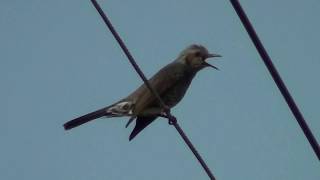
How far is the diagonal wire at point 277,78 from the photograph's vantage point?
3.84m

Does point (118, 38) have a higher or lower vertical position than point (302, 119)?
higher

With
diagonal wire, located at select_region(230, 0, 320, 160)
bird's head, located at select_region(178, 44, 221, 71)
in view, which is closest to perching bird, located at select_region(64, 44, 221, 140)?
bird's head, located at select_region(178, 44, 221, 71)

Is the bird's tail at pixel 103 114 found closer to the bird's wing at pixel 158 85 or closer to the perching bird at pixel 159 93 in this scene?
the perching bird at pixel 159 93

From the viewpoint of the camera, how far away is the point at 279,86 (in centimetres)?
387

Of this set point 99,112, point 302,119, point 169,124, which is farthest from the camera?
point 99,112

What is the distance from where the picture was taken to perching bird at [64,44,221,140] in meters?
8.78

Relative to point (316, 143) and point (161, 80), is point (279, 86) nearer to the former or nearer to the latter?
point (316, 143)

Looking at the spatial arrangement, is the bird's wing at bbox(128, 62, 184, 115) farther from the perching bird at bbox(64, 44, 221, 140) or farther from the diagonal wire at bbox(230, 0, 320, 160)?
the diagonal wire at bbox(230, 0, 320, 160)

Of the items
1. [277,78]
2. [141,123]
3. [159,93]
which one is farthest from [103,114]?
[277,78]

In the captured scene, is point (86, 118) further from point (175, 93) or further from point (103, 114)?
Answer: point (175, 93)

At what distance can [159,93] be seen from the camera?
350 inches

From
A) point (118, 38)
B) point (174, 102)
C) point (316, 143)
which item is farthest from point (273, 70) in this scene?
point (174, 102)

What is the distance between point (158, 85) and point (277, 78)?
522cm

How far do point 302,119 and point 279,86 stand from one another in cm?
22
